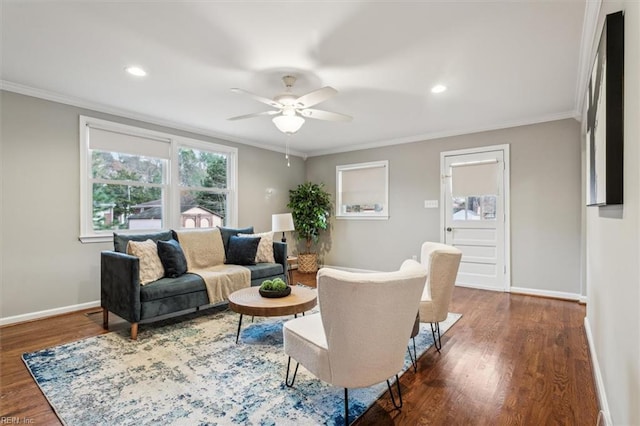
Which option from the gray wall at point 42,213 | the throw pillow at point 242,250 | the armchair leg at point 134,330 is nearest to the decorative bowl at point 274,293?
the armchair leg at point 134,330

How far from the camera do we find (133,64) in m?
2.83

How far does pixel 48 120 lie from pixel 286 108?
2780 mm

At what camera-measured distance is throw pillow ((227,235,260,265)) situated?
4.17m

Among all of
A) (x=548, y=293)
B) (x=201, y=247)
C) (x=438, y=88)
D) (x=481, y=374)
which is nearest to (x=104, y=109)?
(x=201, y=247)

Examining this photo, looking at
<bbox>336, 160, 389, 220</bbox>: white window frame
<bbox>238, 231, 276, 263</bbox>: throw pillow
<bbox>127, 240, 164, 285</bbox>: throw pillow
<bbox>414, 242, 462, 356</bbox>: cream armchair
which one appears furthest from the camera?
<bbox>336, 160, 389, 220</bbox>: white window frame

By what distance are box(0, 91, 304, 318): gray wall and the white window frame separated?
3.85 metres

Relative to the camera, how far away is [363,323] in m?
1.54

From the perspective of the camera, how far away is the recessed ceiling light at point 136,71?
2.90 meters

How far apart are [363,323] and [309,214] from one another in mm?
4702

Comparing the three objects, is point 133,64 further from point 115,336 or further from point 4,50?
point 115,336

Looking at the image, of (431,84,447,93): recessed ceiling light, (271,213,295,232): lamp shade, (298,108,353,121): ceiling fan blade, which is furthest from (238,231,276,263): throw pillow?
(431,84,447,93): recessed ceiling light

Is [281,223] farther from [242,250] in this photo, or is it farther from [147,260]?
[147,260]

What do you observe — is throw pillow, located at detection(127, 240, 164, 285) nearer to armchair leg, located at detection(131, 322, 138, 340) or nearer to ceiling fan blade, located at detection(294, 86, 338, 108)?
armchair leg, located at detection(131, 322, 138, 340)

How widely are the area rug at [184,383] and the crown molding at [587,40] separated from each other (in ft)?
8.82
